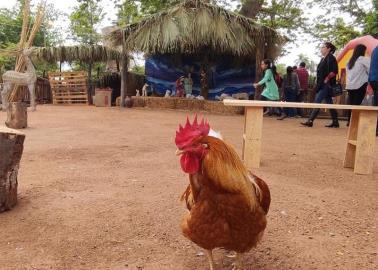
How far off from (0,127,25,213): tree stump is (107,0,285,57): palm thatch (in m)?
11.0

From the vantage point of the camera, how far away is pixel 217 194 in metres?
2.16

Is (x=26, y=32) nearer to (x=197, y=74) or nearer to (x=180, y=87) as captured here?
(x=180, y=87)

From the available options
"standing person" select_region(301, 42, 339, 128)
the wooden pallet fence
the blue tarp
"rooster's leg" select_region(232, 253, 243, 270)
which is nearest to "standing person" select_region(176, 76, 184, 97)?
the blue tarp

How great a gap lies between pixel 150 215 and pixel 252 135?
209 centimetres

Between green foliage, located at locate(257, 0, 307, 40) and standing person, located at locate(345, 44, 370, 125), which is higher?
green foliage, located at locate(257, 0, 307, 40)

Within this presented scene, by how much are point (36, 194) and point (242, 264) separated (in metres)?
2.41

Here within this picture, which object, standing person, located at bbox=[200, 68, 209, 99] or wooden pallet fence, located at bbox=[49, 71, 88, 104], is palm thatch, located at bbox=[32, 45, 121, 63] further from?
standing person, located at bbox=[200, 68, 209, 99]

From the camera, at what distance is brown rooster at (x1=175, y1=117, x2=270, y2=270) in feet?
6.80

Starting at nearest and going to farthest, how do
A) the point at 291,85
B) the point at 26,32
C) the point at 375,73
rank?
1. the point at 375,73
2. the point at 26,32
3. the point at 291,85

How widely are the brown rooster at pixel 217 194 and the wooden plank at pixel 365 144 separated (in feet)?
10.7

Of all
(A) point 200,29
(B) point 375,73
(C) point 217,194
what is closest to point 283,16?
(A) point 200,29

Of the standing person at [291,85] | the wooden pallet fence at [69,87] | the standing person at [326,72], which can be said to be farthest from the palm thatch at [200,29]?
the wooden pallet fence at [69,87]

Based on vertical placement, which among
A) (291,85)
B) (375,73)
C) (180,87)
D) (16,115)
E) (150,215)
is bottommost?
(150,215)

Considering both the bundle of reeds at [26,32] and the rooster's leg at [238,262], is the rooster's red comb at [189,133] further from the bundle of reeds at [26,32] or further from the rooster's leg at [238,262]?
the bundle of reeds at [26,32]
